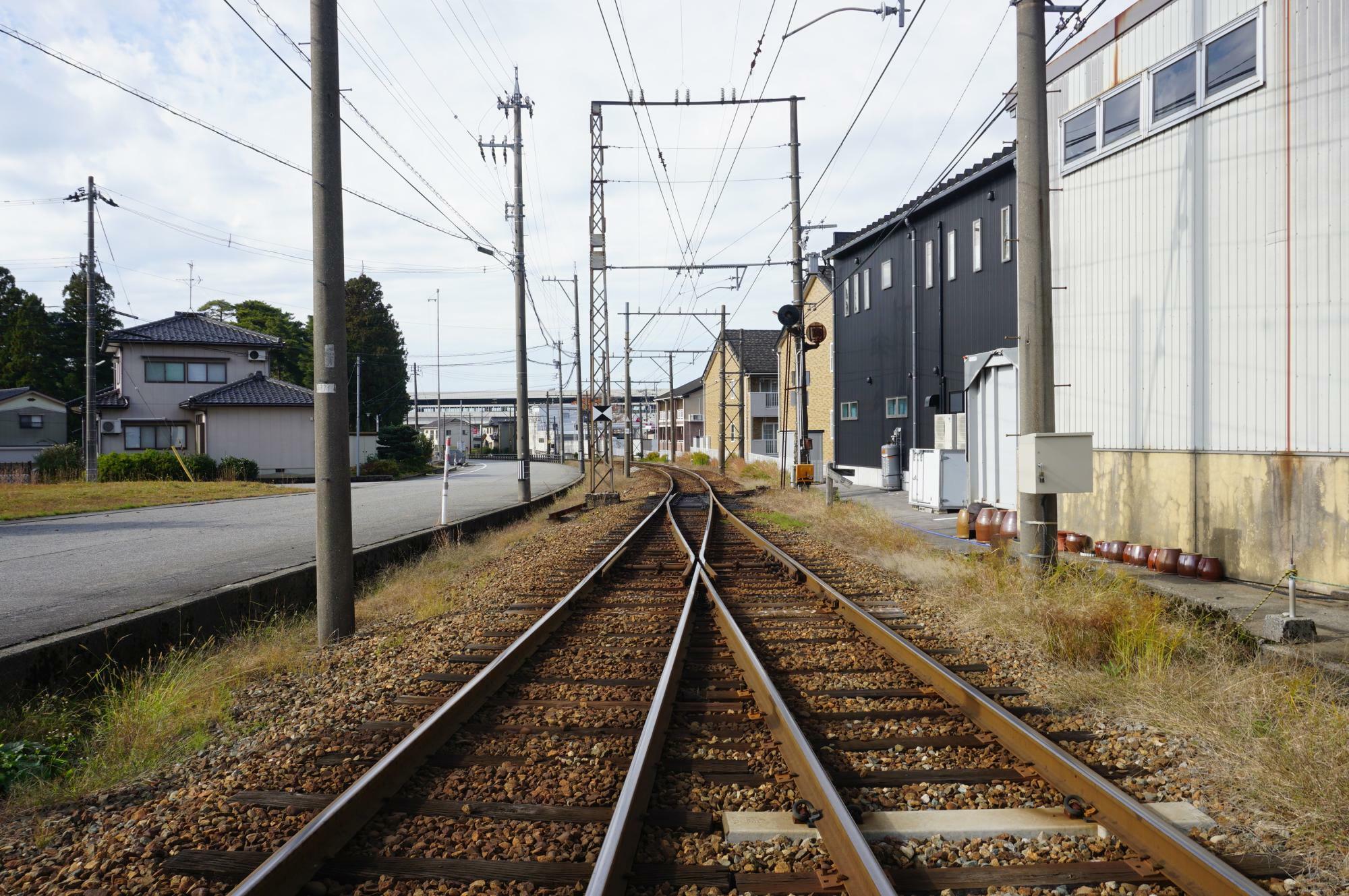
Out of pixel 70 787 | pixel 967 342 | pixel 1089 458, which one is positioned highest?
pixel 967 342

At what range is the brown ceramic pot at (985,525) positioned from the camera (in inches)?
508

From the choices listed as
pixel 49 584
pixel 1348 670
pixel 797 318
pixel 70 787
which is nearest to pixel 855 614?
pixel 1348 670

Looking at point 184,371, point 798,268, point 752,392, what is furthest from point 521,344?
point 752,392

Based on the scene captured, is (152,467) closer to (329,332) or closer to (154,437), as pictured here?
(154,437)

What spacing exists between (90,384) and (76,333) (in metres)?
31.2

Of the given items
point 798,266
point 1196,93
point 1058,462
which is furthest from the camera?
point 798,266

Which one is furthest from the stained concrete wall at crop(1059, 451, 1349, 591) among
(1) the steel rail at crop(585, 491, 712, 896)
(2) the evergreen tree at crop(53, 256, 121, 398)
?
(2) the evergreen tree at crop(53, 256, 121, 398)

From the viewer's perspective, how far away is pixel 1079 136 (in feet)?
41.2

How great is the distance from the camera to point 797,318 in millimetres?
21328

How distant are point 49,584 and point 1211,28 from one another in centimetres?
1406

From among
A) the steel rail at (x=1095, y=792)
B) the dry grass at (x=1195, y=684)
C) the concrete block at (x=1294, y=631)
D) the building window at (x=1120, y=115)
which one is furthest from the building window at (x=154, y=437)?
the concrete block at (x=1294, y=631)

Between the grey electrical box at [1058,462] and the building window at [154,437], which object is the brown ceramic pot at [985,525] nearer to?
the grey electrical box at [1058,462]

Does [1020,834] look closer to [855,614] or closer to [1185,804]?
[1185,804]

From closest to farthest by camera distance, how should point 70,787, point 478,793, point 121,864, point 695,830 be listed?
point 121,864, point 695,830, point 478,793, point 70,787
